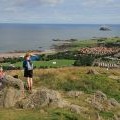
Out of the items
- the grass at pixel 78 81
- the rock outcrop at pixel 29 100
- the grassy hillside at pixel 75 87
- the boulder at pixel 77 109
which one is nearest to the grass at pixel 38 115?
the grassy hillside at pixel 75 87

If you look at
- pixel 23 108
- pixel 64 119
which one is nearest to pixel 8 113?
pixel 23 108

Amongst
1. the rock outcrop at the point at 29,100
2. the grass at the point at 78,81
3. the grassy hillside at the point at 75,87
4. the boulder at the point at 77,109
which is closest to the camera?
the grassy hillside at the point at 75,87

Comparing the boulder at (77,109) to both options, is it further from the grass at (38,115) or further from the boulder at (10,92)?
the boulder at (10,92)

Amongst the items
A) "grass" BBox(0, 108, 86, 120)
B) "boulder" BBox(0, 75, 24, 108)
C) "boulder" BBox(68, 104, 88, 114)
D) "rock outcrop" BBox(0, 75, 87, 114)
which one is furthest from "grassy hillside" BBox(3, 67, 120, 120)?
"boulder" BBox(0, 75, 24, 108)

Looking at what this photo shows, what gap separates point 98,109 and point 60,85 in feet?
23.7

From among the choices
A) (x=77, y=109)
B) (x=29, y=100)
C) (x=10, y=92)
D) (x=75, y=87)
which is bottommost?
(x=75, y=87)

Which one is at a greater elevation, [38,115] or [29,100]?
[29,100]

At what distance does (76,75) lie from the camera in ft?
98.5

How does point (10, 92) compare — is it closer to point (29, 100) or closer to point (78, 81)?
point (29, 100)

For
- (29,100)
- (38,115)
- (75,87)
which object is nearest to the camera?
(38,115)

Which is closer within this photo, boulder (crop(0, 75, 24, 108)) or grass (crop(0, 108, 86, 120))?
grass (crop(0, 108, 86, 120))

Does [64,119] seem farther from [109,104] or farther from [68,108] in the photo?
[109,104]

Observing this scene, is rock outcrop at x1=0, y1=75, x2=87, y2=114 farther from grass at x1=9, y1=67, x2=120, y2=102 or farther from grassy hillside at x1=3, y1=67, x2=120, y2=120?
grass at x1=9, y1=67, x2=120, y2=102

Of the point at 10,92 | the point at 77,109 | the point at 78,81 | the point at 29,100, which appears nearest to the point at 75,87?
the point at 78,81
